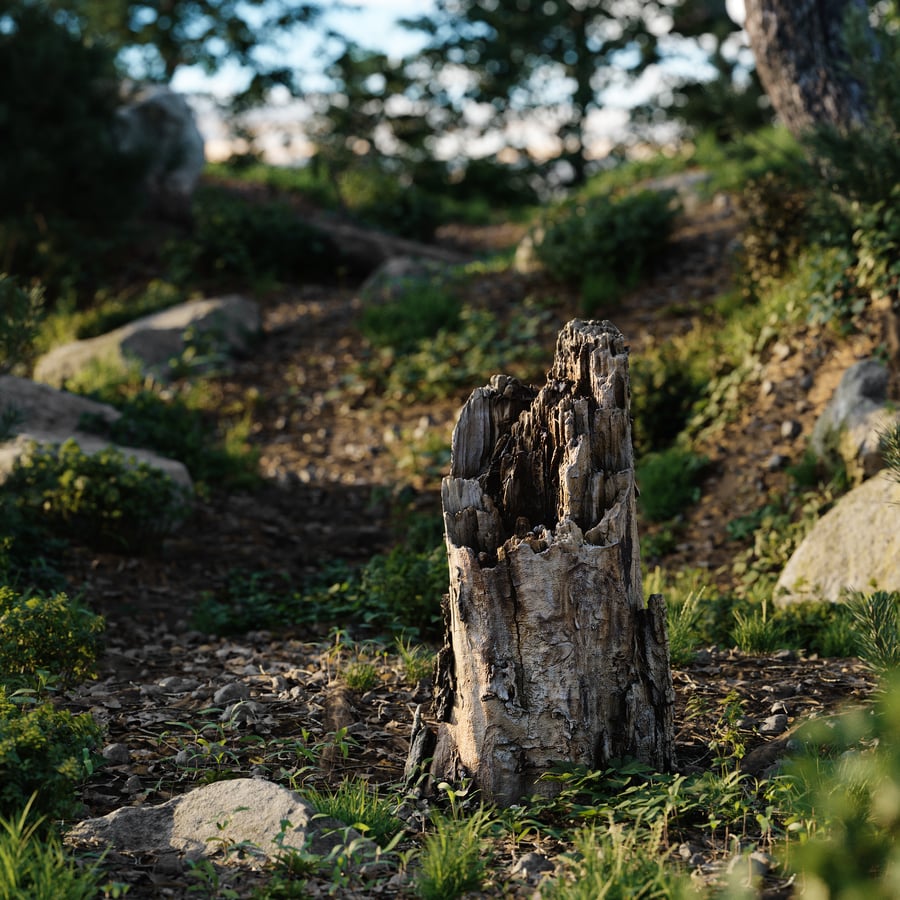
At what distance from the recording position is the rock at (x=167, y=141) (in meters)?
15.4

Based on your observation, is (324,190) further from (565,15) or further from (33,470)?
(33,470)

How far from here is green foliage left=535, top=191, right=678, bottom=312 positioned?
1050 centimetres

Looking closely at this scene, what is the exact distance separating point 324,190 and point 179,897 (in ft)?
56.4

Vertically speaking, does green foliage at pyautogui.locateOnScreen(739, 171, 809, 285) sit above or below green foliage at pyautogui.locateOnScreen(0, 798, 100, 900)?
above

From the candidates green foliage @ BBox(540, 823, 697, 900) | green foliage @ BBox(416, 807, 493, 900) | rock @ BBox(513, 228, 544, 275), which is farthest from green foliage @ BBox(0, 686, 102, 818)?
rock @ BBox(513, 228, 544, 275)

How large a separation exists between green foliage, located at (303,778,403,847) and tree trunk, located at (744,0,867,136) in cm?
633

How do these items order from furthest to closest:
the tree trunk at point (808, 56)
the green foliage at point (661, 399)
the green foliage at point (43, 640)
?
the green foliage at point (661, 399) < the tree trunk at point (808, 56) < the green foliage at point (43, 640)

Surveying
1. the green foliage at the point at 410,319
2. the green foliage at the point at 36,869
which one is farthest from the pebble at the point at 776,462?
the green foliage at the point at 36,869

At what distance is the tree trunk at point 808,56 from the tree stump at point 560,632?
17.1 ft

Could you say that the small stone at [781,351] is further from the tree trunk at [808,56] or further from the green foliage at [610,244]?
the green foliage at [610,244]

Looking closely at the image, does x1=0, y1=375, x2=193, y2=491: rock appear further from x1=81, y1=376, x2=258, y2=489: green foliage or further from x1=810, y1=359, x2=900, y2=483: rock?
x1=810, y1=359, x2=900, y2=483: rock

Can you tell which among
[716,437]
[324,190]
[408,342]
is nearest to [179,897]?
[716,437]

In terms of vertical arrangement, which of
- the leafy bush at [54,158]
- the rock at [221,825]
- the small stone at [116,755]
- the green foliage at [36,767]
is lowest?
the rock at [221,825]

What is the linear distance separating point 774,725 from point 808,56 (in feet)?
19.2
